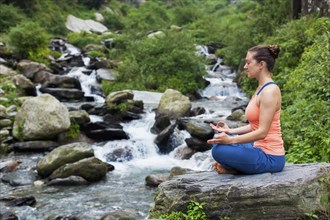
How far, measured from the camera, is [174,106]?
18375 mm

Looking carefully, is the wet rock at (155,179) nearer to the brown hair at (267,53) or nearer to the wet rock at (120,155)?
the wet rock at (120,155)

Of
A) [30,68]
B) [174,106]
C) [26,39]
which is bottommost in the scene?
[30,68]

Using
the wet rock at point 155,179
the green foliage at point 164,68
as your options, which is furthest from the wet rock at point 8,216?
the green foliage at point 164,68

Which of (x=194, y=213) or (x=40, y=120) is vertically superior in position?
(x=194, y=213)

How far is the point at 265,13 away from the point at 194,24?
25.9m

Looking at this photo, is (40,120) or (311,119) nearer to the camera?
(311,119)

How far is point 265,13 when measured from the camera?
83.3 ft

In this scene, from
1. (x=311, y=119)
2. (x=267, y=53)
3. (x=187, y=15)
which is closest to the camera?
(x=267, y=53)

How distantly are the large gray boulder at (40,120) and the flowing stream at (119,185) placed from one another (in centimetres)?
91

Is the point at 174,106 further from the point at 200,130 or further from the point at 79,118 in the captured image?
the point at 79,118

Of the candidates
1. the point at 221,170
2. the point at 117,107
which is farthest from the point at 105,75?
the point at 221,170

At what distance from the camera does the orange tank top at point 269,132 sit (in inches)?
192

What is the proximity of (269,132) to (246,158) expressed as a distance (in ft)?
1.40

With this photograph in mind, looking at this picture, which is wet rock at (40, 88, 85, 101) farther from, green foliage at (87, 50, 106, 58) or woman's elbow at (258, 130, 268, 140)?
woman's elbow at (258, 130, 268, 140)
